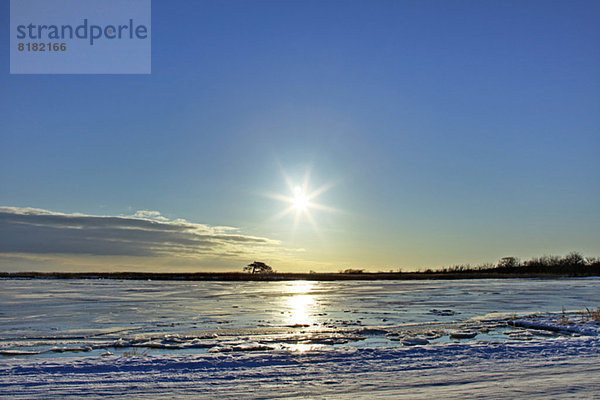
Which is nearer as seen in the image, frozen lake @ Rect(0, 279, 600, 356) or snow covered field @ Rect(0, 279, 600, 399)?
snow covered field @ Rect(0, 279, 600, 399)

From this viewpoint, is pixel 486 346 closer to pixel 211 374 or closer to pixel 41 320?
pixel 211 374

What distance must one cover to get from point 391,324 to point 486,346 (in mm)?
5866

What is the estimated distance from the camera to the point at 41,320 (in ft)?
58.4

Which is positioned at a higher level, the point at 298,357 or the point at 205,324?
the point at 298,357

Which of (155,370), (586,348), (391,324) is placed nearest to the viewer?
(155,370)

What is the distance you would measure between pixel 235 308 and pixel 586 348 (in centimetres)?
1584

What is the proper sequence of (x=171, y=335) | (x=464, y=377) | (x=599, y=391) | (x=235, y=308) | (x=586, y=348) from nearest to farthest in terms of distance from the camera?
(x=599, y=391), (x=464, y=377), (x=586, y=348), (x=171, y=335), (x=235, y=308)

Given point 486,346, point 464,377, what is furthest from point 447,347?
point 464,377

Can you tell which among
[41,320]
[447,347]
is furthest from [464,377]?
[41,320]

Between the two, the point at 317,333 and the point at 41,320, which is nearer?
the point at 317,333

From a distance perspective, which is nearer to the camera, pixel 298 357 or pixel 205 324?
pixel 298 357

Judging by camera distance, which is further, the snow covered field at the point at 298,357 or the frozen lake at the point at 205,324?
the frozen lake at the point at 205,324

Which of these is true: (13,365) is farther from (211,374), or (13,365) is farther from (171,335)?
(171,335)

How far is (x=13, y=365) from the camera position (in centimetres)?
900
